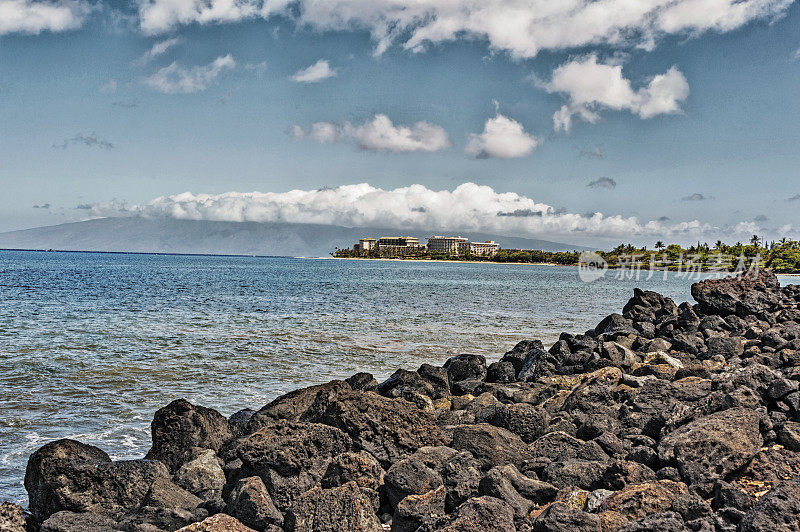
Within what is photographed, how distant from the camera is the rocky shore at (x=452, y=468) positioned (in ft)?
19.5

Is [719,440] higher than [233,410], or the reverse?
[719,440]

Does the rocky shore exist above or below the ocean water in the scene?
above

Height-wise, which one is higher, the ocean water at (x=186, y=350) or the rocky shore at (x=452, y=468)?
the rocky shore at (x=452, y=468)

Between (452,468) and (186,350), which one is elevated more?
(452,468)

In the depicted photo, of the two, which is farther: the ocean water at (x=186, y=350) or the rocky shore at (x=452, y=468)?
the ocean water at (x=186, y=350)

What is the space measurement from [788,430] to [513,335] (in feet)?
62.4

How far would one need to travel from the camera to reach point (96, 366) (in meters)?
17.7

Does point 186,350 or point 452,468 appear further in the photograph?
point 186,350

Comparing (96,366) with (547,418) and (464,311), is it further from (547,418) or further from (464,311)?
(464,311)

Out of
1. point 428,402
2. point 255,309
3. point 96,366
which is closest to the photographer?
point 428,402

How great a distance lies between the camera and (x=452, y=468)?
23.1ft

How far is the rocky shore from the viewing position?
5945mm

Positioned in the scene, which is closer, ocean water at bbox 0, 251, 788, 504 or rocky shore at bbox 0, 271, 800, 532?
rocky shore at bbox 0, 271, 800, 532

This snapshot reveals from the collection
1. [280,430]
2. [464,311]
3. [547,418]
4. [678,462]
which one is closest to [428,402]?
[547,418]
